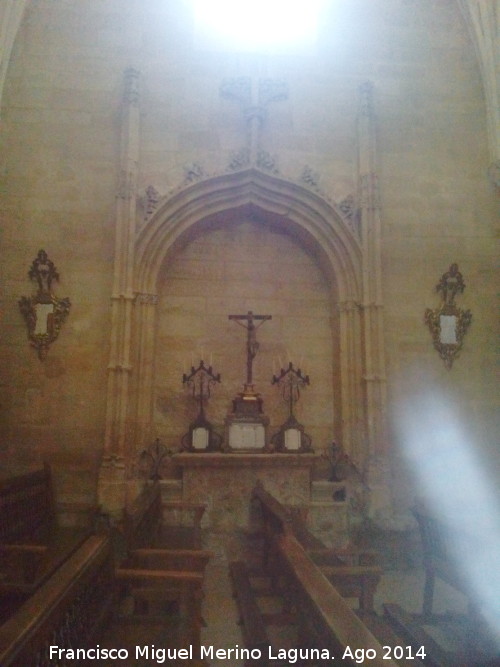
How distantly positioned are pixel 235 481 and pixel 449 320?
3654mm

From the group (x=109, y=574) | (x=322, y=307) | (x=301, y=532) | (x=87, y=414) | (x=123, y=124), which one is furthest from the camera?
(x=322, y=307)

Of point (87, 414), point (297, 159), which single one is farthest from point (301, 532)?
point (297, 159)

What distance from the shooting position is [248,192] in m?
7.28

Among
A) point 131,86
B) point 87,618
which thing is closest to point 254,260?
point 131,86

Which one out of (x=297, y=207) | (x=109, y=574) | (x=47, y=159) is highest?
(x=47, y=159)

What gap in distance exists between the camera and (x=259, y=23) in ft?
26.0

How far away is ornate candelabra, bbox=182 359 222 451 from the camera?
6617 mm

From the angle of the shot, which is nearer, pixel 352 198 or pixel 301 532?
pixel 301 532

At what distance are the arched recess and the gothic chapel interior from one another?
0.10 ft

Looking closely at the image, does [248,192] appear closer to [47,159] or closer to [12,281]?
[47,159]

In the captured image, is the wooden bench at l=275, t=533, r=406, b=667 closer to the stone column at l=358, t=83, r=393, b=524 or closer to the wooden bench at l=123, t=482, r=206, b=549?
the wooden bench at l=123, t=482, r=206, b=549

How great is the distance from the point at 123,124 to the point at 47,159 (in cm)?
117

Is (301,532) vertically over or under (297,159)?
under

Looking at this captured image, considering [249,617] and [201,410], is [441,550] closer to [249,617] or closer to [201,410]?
[249,617]
